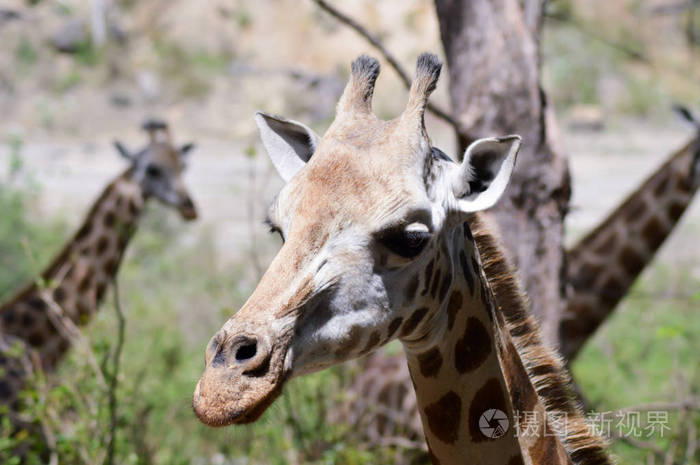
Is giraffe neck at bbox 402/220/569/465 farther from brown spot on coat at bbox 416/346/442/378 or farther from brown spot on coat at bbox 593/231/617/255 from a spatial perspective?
brown spot on coat at bbox 593/231/617/255

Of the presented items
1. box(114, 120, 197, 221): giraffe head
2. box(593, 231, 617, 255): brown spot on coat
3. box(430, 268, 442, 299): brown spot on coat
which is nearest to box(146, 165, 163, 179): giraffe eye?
box(114, 120, 197, 221): giraffe head

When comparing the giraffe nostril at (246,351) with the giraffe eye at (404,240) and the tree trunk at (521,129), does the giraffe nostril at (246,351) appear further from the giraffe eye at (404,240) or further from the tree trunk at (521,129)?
the tree trunk at (521,129)

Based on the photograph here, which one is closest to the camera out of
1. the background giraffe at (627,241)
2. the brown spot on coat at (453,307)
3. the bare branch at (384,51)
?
the brown spot on coat at (453,307)

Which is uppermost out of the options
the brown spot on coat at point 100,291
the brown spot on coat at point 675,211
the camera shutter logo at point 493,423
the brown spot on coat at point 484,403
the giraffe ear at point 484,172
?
the brown spot on coat at point 100,291

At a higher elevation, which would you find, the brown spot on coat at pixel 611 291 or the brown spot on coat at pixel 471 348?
the brown spot on coat at pixel 471 348

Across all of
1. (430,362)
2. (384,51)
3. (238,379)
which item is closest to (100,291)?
(384,51)

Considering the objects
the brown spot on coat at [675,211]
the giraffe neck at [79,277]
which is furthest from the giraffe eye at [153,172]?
the brown spot on coat at [675,211]

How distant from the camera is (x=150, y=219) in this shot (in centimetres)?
1317

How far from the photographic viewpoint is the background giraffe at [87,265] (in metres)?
5.68

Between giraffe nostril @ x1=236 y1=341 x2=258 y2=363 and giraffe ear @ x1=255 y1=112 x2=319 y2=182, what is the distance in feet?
2.85

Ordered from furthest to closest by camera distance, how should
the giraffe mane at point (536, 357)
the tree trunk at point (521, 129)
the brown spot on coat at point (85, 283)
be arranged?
1. the brown spot on coat at point (85, 283)
2. the tree trunk at point (521, 129)
3. the giraffe mane at point (536, 357)

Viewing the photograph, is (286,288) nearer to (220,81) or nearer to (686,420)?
(686,420)

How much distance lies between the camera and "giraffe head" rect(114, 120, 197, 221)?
724 cm

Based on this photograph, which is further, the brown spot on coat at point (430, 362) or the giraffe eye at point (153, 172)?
the giraffe eye at point (153, 172)
